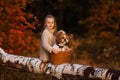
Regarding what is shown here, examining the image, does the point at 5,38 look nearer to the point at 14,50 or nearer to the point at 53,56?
the point at 14,50

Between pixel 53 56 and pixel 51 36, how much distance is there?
529 millimetres

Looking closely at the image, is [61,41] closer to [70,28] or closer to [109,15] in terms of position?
[70,28]

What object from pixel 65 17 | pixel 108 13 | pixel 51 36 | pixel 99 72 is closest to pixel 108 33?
pixel 108 13

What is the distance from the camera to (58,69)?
26.3ft

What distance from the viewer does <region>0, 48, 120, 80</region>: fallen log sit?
7.48 meters

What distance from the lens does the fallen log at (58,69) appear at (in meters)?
7.48

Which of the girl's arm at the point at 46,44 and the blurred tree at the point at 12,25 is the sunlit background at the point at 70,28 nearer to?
the blurred tree at the point at 12,25

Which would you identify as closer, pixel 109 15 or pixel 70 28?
pixel 70 28

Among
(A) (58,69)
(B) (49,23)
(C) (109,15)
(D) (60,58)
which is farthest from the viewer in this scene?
(C) (109,15)

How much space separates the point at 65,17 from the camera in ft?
111

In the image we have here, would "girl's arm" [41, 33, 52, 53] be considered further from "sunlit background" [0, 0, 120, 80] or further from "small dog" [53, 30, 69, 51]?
"sunlit background" [0, 0, 120, 80]

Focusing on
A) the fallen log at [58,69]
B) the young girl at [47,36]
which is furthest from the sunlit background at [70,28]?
the young girl at [47,36]

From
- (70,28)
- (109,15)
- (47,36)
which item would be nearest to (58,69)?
(47,36)

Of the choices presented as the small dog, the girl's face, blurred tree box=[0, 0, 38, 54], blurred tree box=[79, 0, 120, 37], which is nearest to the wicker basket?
the small dog
